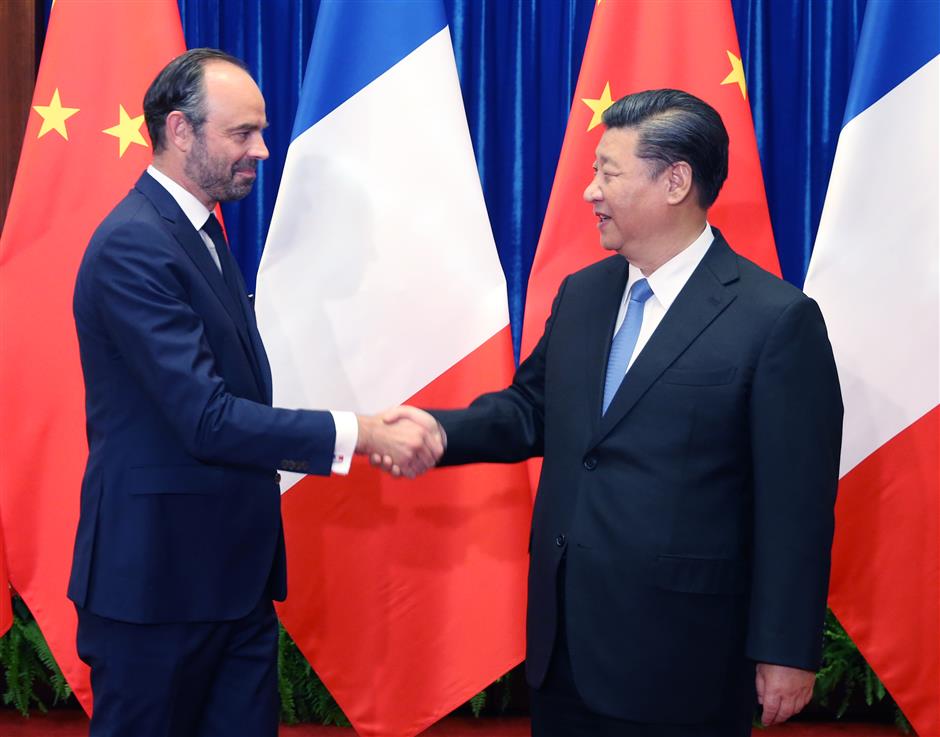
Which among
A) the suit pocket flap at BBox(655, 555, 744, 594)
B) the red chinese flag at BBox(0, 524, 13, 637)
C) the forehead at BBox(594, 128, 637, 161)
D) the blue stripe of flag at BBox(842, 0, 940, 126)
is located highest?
the blue stripe of flag at BBox(842, 0, 940, 126)

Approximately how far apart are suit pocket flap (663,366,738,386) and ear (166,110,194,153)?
3.19 feet

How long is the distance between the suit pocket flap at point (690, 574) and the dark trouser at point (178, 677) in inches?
29.9

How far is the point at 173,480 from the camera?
1837 millimetres

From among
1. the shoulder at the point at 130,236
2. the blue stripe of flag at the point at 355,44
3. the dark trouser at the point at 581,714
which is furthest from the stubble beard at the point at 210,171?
the dark trouser at the point at 581,714

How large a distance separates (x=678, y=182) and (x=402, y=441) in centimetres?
72

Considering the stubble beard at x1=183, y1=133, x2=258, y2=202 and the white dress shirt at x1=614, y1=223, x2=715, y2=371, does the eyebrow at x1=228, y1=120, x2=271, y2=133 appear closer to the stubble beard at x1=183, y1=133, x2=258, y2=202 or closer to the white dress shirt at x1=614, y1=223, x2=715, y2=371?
the stubble beard at x1=183, y1=133, x2=258, y2=202

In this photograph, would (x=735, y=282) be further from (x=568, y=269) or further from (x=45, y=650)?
(x=45, y=650)

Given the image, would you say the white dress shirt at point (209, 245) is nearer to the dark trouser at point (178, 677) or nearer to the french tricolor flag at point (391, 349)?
the dark trouser at point (178, 677)

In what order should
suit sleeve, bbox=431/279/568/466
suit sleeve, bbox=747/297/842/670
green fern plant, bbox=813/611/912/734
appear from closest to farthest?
suit sleeve, bbox=747/297/842/670
suit sleeve, bbox=431/279/568/466
green fern plant, bbox=813/611/912/734

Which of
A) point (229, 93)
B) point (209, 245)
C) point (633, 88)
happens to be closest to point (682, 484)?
point (209, 245)

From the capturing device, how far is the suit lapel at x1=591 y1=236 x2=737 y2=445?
70.7 inches

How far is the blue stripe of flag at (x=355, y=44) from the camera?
257 centimetres

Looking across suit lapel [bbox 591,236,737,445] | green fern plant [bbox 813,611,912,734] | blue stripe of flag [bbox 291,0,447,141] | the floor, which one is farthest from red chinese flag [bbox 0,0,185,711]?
green fern plant [bbox 813,611,912,734]

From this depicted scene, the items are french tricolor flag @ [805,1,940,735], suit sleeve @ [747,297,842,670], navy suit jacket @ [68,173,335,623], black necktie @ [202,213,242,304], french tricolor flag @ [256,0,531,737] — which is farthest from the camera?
french tricolor flag @ [256,0,531,737]
